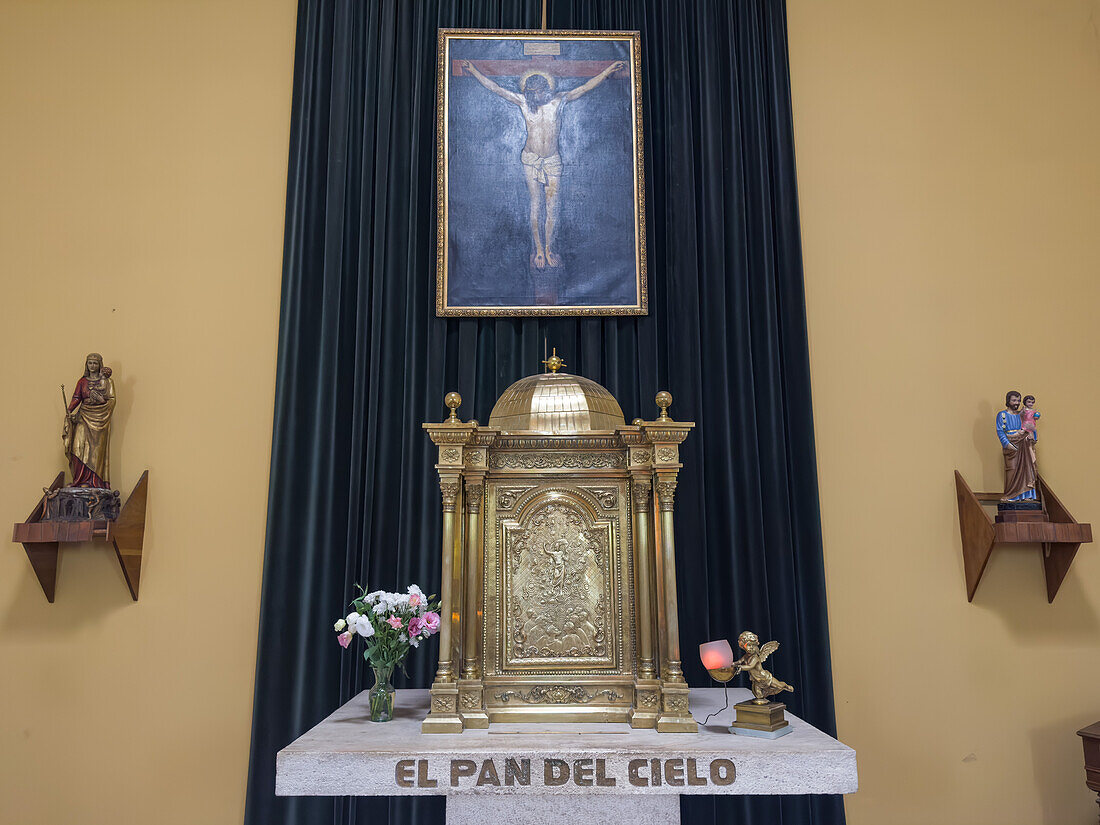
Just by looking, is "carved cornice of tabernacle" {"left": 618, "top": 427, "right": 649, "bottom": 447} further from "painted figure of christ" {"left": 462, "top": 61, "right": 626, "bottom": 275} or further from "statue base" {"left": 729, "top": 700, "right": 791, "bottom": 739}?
"painted figure of christ" {"left": 462, "top": 61, "right": 626, "bottom": 275}

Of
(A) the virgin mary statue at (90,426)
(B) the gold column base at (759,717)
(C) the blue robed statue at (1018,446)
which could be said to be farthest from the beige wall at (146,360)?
(C) the blue robed statue at (1018,446)

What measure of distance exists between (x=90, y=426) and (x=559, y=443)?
7.23 ft

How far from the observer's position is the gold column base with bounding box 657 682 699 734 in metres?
2.43

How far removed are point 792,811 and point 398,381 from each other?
2.50 metres

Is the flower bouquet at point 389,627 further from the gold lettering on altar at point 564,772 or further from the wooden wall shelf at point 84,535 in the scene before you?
the wooden wall shelf at point 84,535

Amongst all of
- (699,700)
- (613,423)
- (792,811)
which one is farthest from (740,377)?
(792,811)

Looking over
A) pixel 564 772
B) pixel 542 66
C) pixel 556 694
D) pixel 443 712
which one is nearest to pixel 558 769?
pixel 564 772

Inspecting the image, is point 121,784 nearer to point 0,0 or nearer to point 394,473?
point 394,473

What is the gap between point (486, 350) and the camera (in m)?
3.71

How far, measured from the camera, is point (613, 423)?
291 centimetres

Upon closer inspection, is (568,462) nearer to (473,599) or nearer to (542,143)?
(473,599)

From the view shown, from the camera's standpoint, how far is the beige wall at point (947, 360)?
3449 millimetres

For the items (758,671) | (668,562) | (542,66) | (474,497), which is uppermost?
(542,66)

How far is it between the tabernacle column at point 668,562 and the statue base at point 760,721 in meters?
0.16
